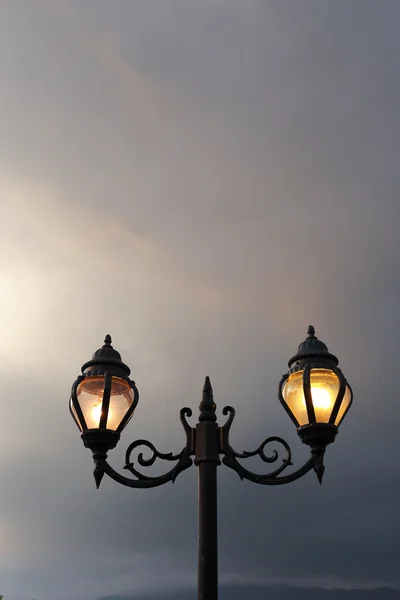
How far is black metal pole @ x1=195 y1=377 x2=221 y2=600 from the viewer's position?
223 inches

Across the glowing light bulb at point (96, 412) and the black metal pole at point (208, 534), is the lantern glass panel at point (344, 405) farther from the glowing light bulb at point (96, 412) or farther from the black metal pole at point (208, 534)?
the glowing light bulb at point (96, 412)

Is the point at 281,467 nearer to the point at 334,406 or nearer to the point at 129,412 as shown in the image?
the point at 334,406

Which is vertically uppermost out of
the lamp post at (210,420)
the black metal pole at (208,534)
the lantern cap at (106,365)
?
the lantern cap at (106,365)

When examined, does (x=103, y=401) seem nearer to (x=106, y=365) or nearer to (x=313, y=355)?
(x=106, y=365)

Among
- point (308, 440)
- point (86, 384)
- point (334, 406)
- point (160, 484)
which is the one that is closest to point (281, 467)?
point (308, 440)

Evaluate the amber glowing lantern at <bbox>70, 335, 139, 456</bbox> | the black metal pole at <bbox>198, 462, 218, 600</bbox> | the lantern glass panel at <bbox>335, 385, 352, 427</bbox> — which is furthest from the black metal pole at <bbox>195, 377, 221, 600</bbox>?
the lantern glass panel at <bbox>335, 385, 352, 427</bbox>

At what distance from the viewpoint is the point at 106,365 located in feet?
22.1

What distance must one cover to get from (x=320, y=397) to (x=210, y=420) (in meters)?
1.12

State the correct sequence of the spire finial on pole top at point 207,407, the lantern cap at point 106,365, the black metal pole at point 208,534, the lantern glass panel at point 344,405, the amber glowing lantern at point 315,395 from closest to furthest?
the black metal pole at point 208,534 < the amber glowing lantern at point 315,395 < the lantern glass panel at point 344,405 < the spire finial on pole top at point 207,407 < the lantern cap at point 106,365

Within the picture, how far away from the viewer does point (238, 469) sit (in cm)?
639

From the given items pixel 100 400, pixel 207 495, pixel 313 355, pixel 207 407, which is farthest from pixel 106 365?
pixel 313 355

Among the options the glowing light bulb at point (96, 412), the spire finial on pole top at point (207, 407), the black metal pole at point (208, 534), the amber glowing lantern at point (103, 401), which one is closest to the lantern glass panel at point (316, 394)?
the spire finial on pole top at point (207, 407)

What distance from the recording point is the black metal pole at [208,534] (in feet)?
18.4

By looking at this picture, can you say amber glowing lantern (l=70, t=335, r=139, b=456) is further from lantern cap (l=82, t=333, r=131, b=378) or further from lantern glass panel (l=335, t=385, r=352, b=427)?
lantern glass panel (l=335, t=385, r=352, b=427)
